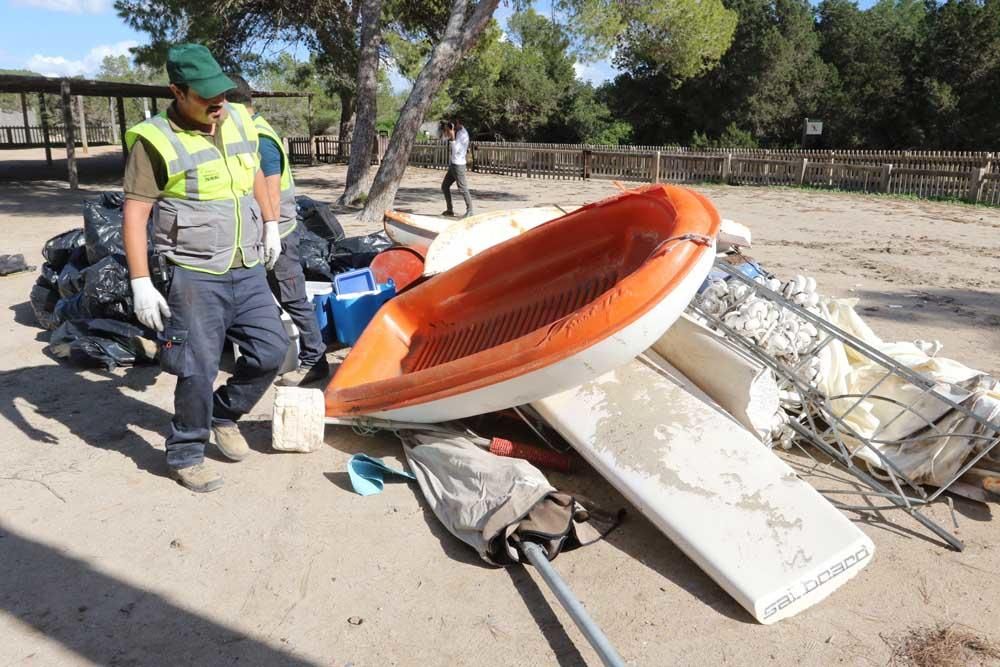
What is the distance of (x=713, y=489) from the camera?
2.72 m

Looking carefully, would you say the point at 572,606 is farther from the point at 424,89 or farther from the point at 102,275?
the point at 424,89

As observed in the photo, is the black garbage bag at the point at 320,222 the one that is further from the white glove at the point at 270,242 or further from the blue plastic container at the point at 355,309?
the white glove at the point at 270,242

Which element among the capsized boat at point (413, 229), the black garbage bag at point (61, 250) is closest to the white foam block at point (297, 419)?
the capsized boat at point (413, 229)

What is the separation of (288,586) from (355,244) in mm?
3666

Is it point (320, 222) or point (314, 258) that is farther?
point (320, 222)

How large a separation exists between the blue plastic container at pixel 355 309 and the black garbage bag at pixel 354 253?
0.74m

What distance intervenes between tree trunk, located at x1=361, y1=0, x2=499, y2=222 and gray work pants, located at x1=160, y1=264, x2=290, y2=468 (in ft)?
26.0

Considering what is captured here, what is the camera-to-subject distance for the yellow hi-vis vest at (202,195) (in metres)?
2.82

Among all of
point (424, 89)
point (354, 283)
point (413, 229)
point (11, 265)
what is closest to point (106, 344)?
point (354, 283)

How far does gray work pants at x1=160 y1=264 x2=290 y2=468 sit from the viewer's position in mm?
2969

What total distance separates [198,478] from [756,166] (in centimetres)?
1885

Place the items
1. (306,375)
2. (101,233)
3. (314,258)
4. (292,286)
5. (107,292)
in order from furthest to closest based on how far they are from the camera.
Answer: (314,258)
(101,233)
(107,292)
(306,375)
(292,286)

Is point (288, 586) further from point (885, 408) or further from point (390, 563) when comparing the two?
point (885, 408)

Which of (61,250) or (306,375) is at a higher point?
(61,250)
